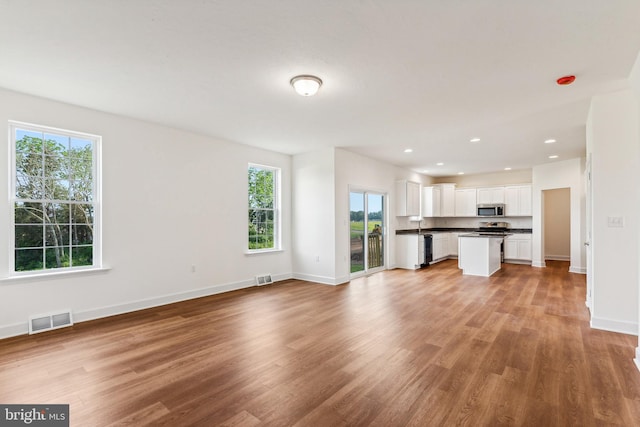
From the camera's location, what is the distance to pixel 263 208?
20.6ft

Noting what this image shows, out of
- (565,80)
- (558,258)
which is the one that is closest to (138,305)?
(565,80)

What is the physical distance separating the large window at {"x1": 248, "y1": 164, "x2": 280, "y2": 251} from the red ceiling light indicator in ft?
15.7

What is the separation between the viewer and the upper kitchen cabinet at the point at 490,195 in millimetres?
9000

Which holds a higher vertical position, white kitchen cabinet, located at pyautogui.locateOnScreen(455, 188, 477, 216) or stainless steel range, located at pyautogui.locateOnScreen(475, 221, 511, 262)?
white kitchen cabinet, located at pyautogui.locateOnScreen(455, 188, 477, 216)

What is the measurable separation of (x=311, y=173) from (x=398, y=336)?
12.8 feet

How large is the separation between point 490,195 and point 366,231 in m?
4.62

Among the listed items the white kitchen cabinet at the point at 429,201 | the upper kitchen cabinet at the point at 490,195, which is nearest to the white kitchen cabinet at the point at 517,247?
the upper kitchen cabinet at the point at 490,195

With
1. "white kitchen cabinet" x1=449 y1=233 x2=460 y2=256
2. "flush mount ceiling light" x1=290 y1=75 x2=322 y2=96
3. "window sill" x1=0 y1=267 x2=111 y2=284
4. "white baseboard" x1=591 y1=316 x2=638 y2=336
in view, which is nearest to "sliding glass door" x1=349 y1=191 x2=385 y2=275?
"white kitchen cabinet" x1=449 y1=233 x2=460 y2=256

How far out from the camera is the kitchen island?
22.3 feet

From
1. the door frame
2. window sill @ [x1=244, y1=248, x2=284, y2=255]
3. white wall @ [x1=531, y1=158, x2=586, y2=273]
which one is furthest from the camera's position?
white wall @ [x1=531, y1=158, x2=586, y2=273]

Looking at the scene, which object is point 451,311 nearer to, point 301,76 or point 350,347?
point 350,347

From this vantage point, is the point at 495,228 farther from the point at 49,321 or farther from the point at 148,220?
the point at 49,321

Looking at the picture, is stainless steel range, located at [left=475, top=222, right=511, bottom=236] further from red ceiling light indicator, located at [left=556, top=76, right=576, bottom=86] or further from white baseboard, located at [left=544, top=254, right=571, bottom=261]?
red ceiling light indicator, located at [left=556, top=76, right=576, bottom=86]

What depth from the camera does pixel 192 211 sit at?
504cm
